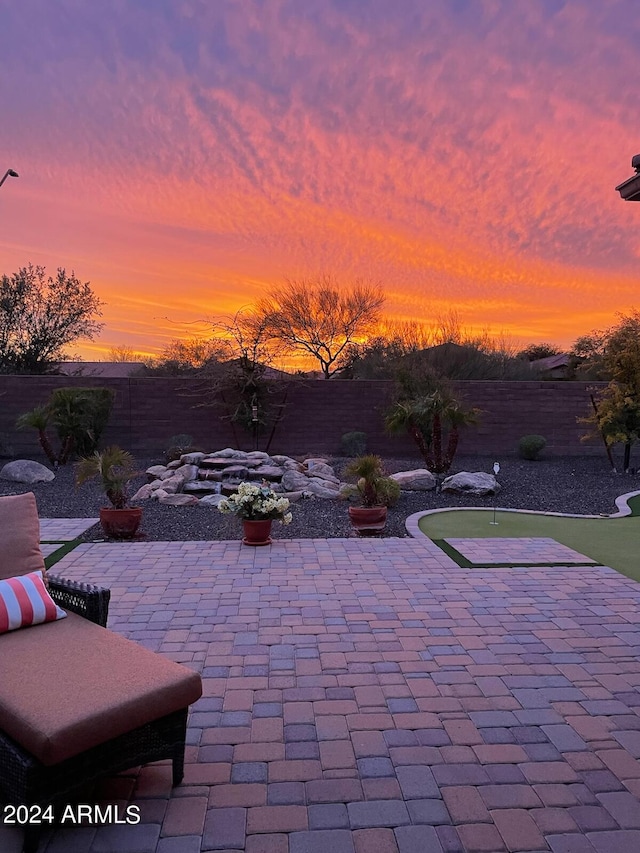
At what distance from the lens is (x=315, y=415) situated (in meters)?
14.5

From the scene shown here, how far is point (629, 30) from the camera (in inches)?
290

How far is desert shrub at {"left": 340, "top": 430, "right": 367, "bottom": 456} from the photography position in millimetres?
13875

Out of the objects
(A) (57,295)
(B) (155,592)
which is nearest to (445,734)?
(B) (155,592)

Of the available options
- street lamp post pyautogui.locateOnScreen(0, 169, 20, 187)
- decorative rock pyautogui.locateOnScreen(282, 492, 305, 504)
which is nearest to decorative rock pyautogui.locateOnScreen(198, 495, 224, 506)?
decorative rock pyautogui.locateOnScreen(282, 492, 305, 504)

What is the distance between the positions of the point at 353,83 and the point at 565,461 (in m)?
9.41

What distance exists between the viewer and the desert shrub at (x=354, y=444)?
A: 13875mm

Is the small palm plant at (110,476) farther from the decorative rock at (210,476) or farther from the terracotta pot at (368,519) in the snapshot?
the decorative rock at (210,476)

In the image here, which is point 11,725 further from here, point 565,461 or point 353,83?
point 565,461

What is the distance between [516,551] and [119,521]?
456 centimetres

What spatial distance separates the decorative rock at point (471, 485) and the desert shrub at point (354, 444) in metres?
3.82

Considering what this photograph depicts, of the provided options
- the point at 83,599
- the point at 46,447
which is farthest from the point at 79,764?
the point at 46,447

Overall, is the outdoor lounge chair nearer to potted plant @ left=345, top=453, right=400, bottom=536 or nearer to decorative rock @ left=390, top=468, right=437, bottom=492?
potted plant @ left=345, top=453, right=400, bottom=536

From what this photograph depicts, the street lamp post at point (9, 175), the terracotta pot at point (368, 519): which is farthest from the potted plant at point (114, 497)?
the street lamp post at point (9, 175)

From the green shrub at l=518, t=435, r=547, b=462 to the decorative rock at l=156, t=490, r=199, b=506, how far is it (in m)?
8.22
